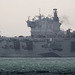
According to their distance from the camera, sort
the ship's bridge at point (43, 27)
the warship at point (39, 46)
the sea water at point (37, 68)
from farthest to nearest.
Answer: the ship's bridge at point (43, 27) → the warship at point (39, 46) → the sea water at point (37, 68)

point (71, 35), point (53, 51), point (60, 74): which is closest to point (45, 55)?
point (53, 51)

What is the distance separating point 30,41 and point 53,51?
499cm

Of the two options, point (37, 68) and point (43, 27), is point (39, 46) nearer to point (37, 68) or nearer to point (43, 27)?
point (43, 27)

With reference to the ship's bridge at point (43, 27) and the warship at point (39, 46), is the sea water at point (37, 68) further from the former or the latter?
the ship's bridge at point (43, 27)

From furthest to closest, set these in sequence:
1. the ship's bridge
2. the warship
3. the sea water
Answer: the ship's bridge < the warship < the sea water

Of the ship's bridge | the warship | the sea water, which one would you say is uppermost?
the ship's bridge

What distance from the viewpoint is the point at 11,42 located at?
80.4 meters

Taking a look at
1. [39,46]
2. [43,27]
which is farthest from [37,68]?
[43,27]

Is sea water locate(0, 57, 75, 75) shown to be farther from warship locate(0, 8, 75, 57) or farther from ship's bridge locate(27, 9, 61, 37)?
ship's bridge locate(27, 9, 61, 37)

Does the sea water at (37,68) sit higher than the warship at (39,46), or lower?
lower

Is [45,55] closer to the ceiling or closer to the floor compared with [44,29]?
closer to the floor

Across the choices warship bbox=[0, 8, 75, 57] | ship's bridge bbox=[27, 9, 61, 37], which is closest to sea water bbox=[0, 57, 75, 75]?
warship bbox=[0, 8, 75, 57]

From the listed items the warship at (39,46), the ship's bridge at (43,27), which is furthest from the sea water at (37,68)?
Result: the ship's bridge at (43,27)

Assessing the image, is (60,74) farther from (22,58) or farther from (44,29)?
(44,29)
